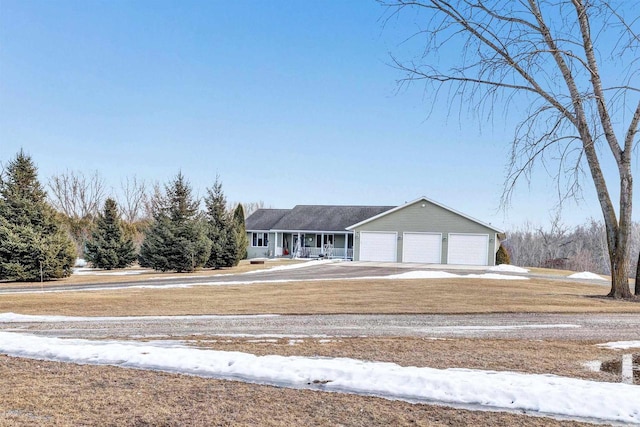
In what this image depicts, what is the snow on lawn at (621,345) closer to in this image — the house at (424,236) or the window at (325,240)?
the house at (424,236)

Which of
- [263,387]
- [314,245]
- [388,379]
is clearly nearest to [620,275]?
[388,379]

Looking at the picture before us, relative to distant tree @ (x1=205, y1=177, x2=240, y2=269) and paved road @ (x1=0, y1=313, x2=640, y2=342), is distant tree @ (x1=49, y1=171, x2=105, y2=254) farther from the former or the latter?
paved road @ (x1=0, y1=313, x2=640, y2=342)

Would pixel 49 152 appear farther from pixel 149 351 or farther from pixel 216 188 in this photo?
pixel 149 351

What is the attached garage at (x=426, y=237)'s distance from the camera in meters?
30.3

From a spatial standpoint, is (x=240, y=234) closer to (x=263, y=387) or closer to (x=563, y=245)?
(x=263, y=387)

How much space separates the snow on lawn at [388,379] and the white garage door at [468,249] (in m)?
26.5

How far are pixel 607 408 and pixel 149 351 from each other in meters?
4.99

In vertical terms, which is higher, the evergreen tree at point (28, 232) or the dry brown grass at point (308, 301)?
the evergreen tree at point (28, 232)

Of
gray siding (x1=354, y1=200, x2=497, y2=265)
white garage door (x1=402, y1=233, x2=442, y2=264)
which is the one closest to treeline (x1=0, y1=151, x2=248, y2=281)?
gray siding (x1=354, y1=200, x2=497, y2=265)

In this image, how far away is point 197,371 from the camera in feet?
16.5

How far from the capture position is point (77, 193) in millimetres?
50719

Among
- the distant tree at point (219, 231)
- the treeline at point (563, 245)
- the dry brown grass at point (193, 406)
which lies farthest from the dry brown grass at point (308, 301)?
the treeline at point (563, 245)

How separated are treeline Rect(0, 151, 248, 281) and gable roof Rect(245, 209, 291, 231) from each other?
4.15 m

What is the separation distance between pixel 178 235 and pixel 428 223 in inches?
640
